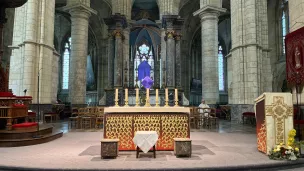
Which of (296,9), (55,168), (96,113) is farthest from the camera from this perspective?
(96,113)

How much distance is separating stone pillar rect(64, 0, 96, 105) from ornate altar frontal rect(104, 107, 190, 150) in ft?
34.6

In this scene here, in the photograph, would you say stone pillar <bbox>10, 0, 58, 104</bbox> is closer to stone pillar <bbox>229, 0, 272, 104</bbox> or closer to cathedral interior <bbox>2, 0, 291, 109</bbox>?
cathedral interior <bbox>2, 0, 291, 109</bbox>

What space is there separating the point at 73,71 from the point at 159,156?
39.6ft

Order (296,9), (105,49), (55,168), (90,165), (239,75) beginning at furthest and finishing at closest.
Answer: (105,49), (239,75), (296,9), (90,165), (55,168)

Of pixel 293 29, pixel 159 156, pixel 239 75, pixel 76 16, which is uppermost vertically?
pixel 76 16

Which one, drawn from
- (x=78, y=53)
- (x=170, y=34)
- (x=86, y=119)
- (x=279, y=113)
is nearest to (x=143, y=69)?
(x=170, y=34)

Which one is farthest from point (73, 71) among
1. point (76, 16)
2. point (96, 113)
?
point (96, 113)

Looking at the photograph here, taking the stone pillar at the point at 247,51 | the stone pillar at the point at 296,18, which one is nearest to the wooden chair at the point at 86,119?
the stone pillar at the point at 247,51

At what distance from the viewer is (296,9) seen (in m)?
7.36

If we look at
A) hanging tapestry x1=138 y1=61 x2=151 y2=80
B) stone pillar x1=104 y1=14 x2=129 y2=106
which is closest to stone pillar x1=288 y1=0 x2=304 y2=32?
stone pillar x1=104 y1=14 x2=129 y2=106

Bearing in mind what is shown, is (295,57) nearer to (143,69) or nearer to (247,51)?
(247,51)

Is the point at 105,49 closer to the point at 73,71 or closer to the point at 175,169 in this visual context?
the point at 73,71

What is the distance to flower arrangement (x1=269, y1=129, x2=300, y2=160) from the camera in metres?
4.44

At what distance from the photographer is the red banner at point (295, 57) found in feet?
23.2
